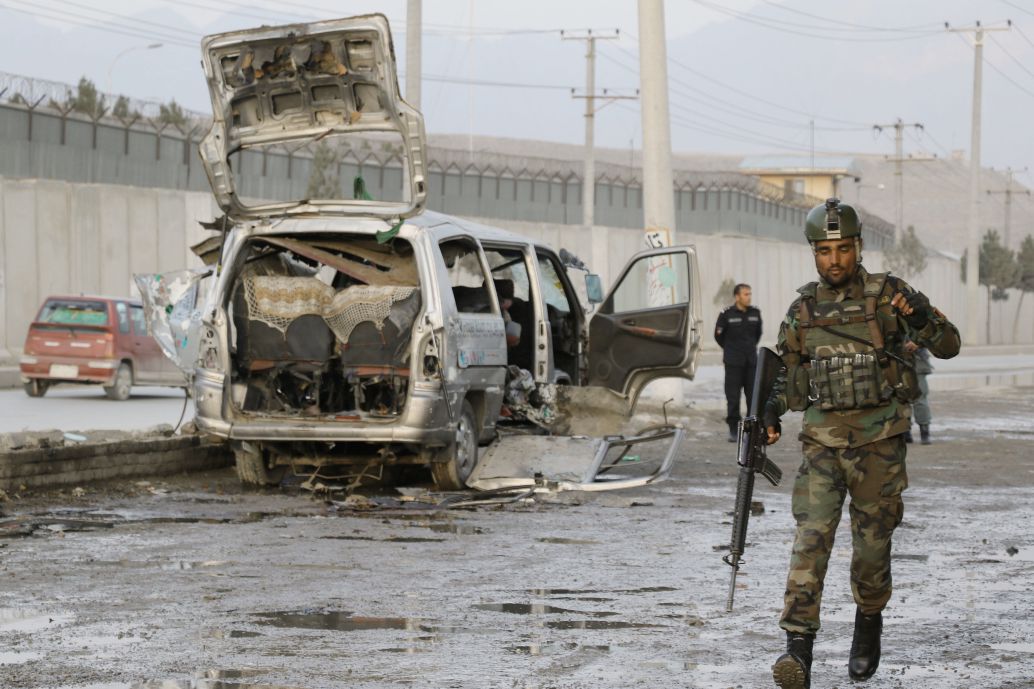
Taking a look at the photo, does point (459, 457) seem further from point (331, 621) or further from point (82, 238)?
point (82, 238)

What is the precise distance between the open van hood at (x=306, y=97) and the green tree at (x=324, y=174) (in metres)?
27.4

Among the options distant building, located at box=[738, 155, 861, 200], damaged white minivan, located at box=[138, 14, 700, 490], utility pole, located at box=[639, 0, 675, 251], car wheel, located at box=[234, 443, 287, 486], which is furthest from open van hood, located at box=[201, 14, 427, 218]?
distant building, located at box=[738, 155, 861, 200]

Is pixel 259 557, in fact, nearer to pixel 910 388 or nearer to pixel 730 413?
pixel 910 388

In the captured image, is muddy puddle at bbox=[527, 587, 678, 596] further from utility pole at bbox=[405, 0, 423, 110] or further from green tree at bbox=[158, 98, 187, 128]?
green tree at bbox=[158, 98, 187, 128]

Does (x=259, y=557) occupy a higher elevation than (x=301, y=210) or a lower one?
lower

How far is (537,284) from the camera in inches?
542

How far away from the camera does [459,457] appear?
12.3 m

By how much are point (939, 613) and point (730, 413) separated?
10146 mm

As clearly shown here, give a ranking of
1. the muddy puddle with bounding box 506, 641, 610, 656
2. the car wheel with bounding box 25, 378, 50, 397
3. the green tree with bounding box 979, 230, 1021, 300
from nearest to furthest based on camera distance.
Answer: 1. the muddy puddle with bounding box 506, 641, 610, 656
2. the car wheel with bounding box 25, 378, 50, 397
3. the green tree with bounding box 979, 230, 1021, 300

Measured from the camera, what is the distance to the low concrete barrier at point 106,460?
11.3 m

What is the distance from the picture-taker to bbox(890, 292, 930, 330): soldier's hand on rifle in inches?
242

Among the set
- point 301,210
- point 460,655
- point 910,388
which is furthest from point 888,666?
point 301,210

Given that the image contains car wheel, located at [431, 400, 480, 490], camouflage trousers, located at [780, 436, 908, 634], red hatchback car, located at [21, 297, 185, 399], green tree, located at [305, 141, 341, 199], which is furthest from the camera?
green tree, located at [305, 141, 341, 199]

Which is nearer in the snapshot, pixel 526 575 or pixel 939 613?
pixel 939 613
